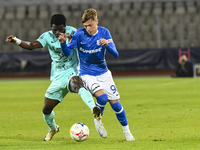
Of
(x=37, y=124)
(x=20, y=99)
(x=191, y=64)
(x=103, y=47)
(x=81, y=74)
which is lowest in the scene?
(x=191, y=64)

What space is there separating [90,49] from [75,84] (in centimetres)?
56

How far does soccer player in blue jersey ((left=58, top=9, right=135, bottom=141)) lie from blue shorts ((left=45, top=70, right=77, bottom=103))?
11.1 inches

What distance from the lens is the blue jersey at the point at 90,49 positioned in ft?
17.7

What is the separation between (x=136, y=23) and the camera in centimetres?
2527

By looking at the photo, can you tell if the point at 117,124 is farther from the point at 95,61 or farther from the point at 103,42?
the point at 103,42

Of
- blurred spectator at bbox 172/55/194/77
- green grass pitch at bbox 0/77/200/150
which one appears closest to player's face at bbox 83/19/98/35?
green grass pitch at bbox 0/77/200/150

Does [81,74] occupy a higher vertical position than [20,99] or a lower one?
higher

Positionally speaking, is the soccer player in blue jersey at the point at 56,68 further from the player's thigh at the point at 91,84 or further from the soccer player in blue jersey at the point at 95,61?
the soccer player in blue jersey at the point at 95,61

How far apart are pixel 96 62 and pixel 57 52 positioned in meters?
0.74

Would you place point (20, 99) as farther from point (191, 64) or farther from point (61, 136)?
point (191, 64)

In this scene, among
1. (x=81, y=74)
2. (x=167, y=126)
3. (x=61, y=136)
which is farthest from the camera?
(x=167, y=126)

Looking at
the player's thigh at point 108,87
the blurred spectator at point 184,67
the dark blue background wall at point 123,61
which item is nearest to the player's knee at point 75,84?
the player's thigh at point 108,87

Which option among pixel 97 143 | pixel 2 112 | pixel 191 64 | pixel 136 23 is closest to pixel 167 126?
pixel 97 143

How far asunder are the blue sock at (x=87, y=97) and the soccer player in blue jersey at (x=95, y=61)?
138 mm
